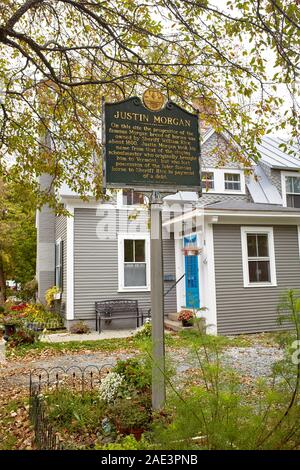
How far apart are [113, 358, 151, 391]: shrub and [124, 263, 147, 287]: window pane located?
8565mm

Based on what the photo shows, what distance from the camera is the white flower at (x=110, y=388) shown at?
15.7 feet

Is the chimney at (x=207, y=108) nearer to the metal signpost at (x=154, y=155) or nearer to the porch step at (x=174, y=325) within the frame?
the metal signpost at (x=154, y=155)

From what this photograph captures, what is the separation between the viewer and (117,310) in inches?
524

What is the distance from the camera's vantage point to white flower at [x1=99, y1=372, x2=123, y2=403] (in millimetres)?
4777

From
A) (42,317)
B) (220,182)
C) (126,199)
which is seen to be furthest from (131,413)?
(220,182)

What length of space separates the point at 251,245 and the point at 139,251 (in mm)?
4183

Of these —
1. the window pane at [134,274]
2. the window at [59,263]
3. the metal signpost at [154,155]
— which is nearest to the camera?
the metal signpost at [154,155]

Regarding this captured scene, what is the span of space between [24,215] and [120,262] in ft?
40.5

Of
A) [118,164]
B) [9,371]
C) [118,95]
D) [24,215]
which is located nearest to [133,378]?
[118,164]

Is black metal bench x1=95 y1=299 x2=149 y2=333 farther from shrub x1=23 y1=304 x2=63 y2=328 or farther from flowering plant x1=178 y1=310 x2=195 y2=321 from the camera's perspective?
shrub x1=23 y1=304 x2=63 y2=328

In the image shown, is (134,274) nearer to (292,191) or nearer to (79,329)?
(79,329)

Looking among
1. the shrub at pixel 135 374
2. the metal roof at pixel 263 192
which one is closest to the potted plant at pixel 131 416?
the shrub at pixel 135 374

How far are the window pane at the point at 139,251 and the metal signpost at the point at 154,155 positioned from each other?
368 inches

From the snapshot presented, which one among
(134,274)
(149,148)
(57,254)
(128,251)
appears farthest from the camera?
(57,254)
